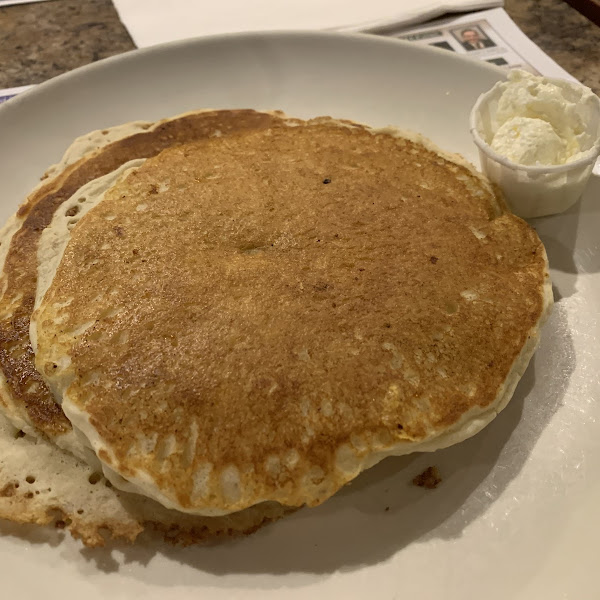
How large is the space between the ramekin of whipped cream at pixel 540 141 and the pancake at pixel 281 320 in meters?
0.10

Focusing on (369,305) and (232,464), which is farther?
(369,305)

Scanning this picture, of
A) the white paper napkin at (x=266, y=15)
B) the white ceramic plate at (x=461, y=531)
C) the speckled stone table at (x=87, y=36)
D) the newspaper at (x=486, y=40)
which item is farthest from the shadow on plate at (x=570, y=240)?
the white paper napkin at (x=266, y=15)

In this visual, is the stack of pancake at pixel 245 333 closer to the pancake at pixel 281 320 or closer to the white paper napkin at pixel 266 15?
the pancake at pixel 281 320

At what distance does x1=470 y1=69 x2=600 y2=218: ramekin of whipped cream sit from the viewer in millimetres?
1514

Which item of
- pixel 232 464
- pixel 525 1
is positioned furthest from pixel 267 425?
pixel 525 1

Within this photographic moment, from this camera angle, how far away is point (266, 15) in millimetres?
2619

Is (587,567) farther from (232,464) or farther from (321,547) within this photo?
(232,464)

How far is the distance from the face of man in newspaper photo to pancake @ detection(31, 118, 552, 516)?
1.17 meters

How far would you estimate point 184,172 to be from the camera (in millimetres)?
1556

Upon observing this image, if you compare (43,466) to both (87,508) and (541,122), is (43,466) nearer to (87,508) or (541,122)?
(87,508)

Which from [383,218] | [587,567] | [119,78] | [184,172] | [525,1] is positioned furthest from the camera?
[525,1]

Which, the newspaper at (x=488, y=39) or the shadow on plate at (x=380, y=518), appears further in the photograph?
the newspaper at (x=488, y=39)

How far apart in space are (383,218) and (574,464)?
28.1 inches

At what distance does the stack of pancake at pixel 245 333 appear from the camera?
1123mm
